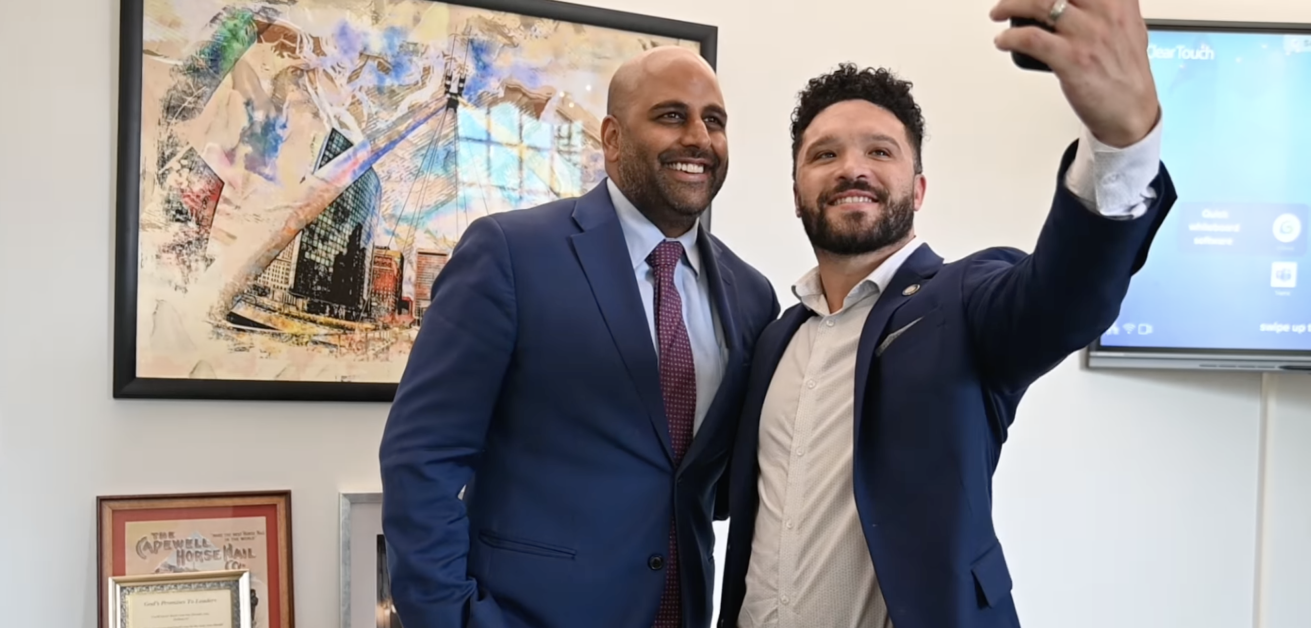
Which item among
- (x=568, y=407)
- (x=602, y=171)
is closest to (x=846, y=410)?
(x=568, y=407)

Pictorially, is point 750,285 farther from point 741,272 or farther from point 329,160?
point 329,160

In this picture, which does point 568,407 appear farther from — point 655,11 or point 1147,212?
point 655,11

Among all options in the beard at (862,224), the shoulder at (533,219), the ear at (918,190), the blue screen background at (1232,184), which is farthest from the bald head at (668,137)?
the blue screen background at (1232,184)

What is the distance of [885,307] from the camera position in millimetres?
1346

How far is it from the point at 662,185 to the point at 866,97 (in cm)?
38

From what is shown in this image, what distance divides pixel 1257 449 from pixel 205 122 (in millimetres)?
2706

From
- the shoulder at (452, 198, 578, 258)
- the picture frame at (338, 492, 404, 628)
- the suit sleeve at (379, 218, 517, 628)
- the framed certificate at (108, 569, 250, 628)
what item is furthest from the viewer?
the picture frame at (338, 492, 404, 628)

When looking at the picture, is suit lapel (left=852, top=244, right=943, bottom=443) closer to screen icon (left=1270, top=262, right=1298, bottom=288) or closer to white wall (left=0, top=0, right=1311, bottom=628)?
white wall (left=0, top=0, right=1311, bottom=628)

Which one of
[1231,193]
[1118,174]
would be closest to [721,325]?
[1118,174]

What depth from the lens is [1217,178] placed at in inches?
Result: 90.5

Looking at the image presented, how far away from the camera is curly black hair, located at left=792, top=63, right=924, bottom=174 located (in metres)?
1.53

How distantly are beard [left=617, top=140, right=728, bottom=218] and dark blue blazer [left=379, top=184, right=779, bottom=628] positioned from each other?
0.13 meters

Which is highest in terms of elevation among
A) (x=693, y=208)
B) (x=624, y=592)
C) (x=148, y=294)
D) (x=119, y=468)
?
(x=693, y=208)

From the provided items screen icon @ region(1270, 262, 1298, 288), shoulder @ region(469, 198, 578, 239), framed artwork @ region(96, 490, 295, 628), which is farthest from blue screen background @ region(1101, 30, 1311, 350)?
framed artwork @ region(96, 490, 295, 628)
